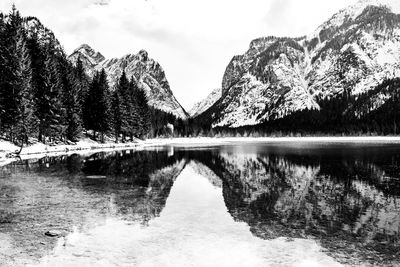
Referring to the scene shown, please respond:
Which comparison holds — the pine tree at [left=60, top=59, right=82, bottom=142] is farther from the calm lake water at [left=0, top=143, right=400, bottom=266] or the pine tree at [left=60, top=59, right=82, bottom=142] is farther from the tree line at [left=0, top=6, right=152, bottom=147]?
the calm lake water at [left=0, top=143, right=400, bottom=266]

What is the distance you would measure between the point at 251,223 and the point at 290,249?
9.70ft

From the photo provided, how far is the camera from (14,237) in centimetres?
1077

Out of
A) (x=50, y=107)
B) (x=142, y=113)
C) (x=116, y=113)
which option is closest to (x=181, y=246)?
(x=50, y=107)

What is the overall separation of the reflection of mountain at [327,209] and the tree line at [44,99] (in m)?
33.0

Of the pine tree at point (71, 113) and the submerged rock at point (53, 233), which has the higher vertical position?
the pine tree at point (71, 113)

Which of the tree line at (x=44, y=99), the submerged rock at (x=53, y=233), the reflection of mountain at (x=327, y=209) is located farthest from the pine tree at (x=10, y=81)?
the submerged rock at (x=53, y=233)

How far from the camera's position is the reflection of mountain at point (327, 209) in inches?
422

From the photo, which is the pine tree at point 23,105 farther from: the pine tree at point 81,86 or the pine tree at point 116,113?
the pine tree at point 116,113

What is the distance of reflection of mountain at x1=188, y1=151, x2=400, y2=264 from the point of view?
10727 millimetres

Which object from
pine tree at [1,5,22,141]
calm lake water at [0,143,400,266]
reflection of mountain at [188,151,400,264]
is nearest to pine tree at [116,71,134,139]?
pine tree at [1,5,22,141]

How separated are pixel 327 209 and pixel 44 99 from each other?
53.0 m

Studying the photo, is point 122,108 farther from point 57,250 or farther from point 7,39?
point 57,250

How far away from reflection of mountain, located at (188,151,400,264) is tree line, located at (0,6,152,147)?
3301 cm

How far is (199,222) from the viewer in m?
13.0
